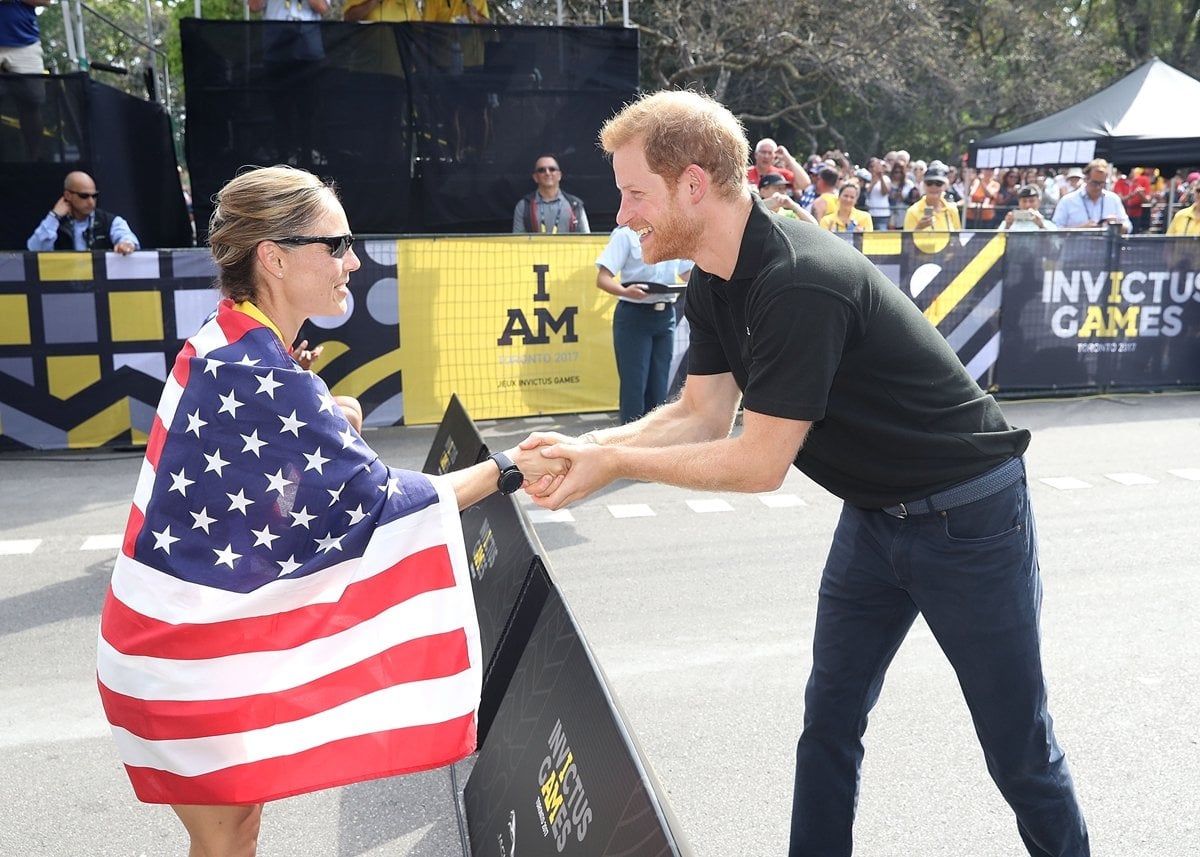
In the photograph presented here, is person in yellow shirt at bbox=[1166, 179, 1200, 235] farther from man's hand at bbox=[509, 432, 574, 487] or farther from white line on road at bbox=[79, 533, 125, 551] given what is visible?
man's hand at bbox=[509, 432, 574, 487]

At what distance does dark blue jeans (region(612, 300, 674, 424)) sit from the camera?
8.24 meters

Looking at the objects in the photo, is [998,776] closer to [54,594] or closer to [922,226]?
[54,594]

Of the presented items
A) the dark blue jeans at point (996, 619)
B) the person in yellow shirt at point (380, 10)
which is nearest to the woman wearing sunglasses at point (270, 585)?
the dark blue jeans at point (996, 619)

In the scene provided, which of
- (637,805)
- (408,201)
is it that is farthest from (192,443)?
(408,201)

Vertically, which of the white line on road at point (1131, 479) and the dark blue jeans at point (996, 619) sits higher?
the dark blue jeans at point (996, 619)

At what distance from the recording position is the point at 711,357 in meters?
3.30

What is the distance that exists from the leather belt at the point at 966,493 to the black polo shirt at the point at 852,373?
0.06 ft

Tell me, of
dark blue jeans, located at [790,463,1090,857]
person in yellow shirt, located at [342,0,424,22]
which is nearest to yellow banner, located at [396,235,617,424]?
person in yellow shirt, located at [342,0,424,22]

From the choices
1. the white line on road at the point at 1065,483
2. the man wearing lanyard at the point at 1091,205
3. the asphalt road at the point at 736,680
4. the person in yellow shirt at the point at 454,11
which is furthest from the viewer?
the man wearing lanyard at the point at 1091,205

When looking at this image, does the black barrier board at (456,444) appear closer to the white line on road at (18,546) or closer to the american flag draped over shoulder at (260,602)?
the american flag draped over shoulder at (260,602)

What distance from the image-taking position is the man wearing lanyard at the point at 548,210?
1077cm

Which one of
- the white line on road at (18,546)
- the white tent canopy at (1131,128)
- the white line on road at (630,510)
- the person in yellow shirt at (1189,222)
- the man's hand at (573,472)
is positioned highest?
the white tent canopy at (1131,128)

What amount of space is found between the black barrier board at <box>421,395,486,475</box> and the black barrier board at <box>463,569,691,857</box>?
104cm

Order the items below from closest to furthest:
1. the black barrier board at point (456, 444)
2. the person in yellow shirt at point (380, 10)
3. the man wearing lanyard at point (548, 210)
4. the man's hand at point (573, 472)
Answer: the man's hand at point (573, 472) < the black barrier board at point (456, 444) < the man wearing lanyard at point (548, 210) < the person in yellow shirt at point (380, 10)
